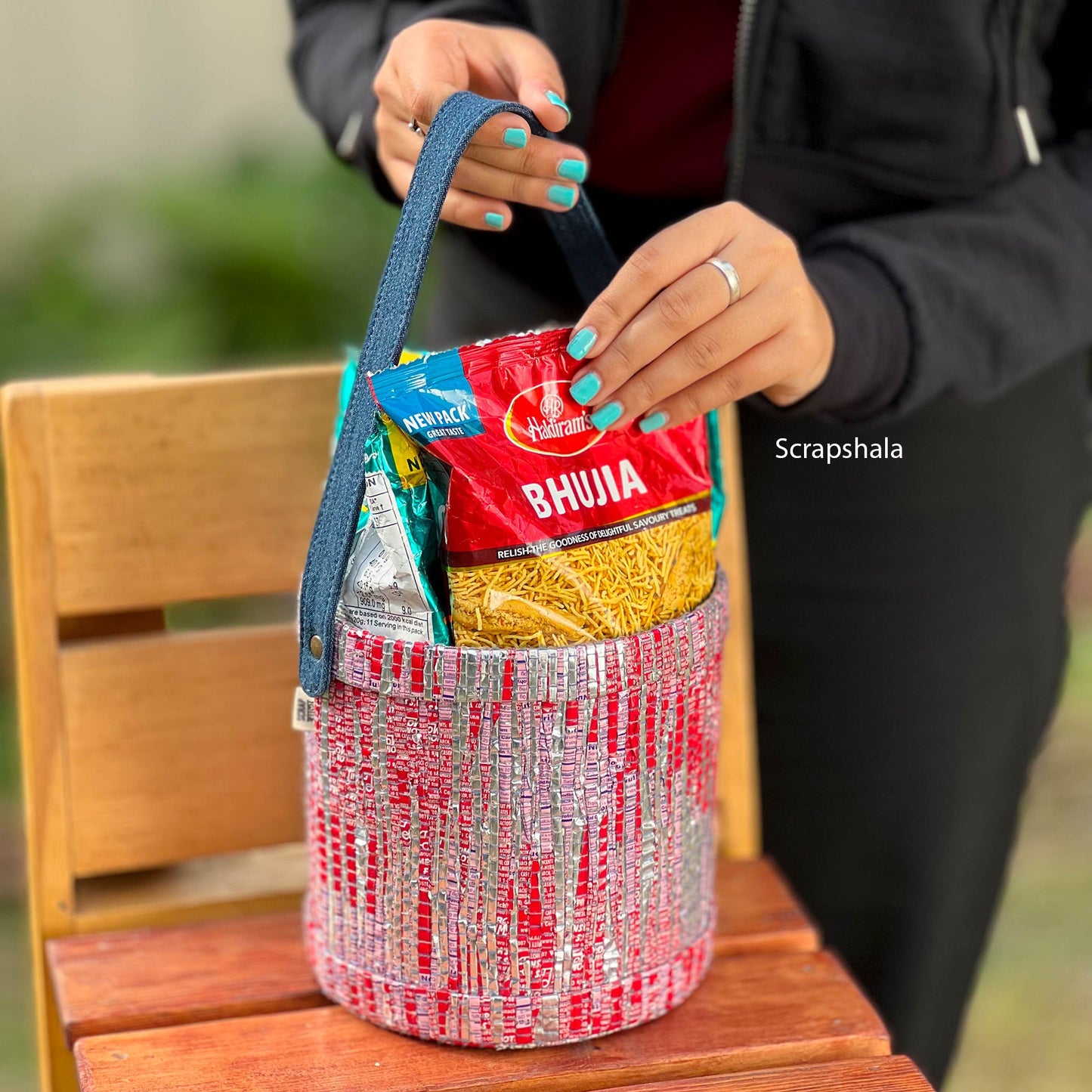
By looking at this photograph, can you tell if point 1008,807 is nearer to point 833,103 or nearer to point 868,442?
point 868,442

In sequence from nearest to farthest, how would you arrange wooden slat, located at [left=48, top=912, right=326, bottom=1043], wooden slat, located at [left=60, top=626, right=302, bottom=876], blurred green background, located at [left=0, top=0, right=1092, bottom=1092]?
wooden slat, located at [left=48, top=912, right=326, bottom=1043]
wooden slat, located at [left=60, top=626, right=302, bottom=876]
blurred green background, located at [left=0, top=0, right=1092, bottom=1092]

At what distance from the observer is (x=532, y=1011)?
691 millimetres

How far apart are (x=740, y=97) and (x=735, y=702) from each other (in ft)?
1.31

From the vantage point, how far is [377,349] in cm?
62

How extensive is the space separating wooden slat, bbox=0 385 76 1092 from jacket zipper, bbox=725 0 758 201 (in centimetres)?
46

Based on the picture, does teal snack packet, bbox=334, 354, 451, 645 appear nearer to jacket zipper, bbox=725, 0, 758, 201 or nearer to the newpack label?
the newpack label

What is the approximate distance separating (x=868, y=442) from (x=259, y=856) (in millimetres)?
527

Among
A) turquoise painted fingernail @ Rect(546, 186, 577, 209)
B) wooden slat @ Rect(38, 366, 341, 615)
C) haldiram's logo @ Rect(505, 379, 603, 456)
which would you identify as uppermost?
turquoise painted fingernail @ Rect(546, 186, 577, 209)

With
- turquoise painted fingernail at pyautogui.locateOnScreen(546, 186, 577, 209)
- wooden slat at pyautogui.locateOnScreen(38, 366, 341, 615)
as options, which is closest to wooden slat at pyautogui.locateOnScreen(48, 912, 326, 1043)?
wooden slat at pyautogui.locateOnScreen(38, 366, 341, 615)

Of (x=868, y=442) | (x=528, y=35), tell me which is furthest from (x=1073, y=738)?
(x=528, y=35)

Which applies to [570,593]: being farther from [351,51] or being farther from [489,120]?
[351,51]

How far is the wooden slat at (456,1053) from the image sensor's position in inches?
26.7

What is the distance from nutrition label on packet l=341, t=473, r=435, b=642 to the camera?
0.64m

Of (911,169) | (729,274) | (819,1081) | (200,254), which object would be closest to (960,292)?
(911,169)
